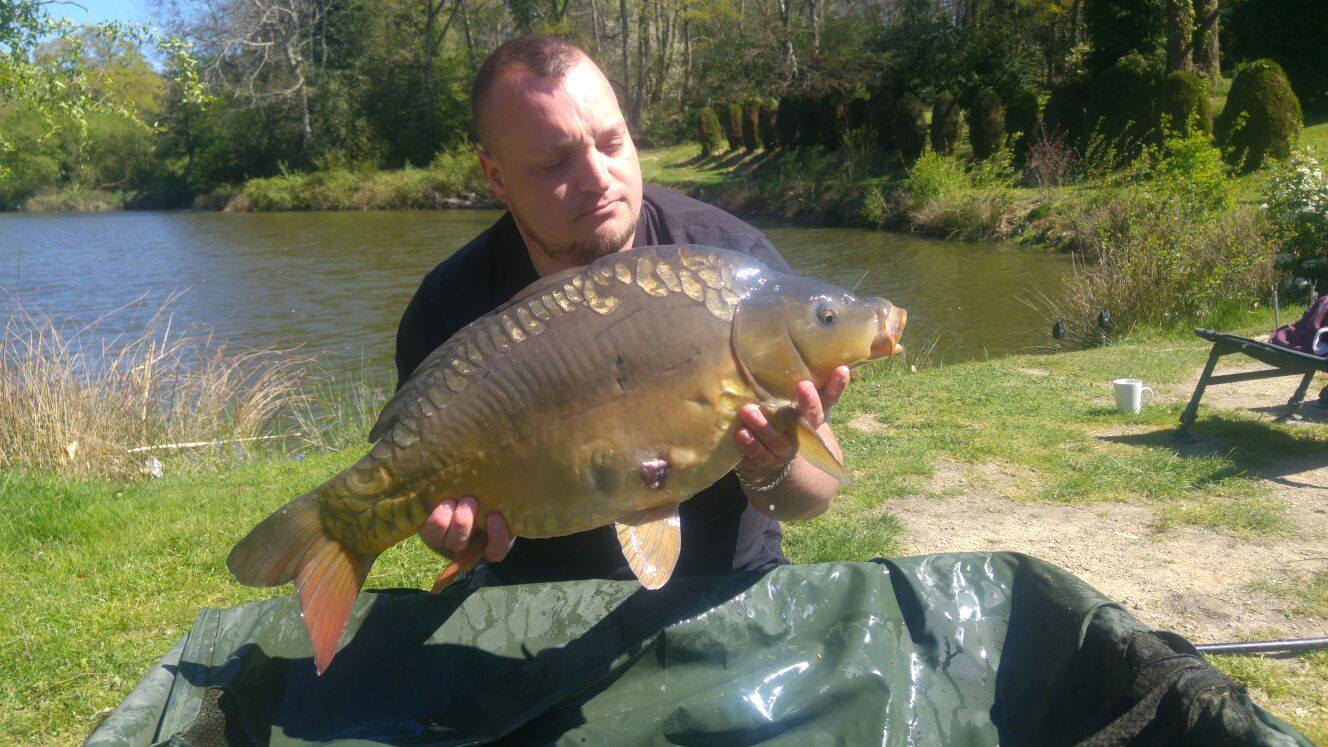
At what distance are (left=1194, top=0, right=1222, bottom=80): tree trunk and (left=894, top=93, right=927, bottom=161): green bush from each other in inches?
180

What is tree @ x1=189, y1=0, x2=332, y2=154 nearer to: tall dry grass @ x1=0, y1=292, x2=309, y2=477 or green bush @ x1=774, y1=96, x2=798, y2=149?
green bush @ x1=774, y1=96, x2=798, y2=149

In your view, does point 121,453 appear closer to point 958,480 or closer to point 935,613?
point 958,480

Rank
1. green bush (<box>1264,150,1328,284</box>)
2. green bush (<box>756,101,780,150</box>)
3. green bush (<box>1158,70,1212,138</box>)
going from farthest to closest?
green bush (<box>756,101,780,150</box>)
green bush (<box>1158,70,1212,138</box>)
green bush (<box>1264,150,1328,284</box>)

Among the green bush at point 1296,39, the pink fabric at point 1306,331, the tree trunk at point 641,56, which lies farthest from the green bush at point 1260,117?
the tree trunk at point 641,56

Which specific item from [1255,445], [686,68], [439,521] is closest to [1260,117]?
[1255,445]

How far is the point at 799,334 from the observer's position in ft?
4.46

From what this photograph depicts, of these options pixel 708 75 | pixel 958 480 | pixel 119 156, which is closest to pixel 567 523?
pixel 958 480

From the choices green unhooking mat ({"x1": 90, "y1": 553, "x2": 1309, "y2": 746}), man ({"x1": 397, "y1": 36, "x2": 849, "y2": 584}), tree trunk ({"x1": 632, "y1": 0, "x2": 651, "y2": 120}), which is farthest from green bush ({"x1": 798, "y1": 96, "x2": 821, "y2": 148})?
green unhooking mat ({"x1": 90, "y1": 553, "x2": 1309, "y2": 746})

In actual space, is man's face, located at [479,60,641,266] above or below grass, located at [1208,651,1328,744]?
above

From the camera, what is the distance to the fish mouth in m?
1.39

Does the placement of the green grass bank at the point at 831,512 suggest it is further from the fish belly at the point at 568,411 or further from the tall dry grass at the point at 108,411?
the fish belly at the point at 568,411

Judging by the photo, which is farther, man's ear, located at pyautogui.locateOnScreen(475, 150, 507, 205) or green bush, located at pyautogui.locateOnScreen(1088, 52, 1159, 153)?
green bush, located at pyautogui.locateOnScreen(1088, 52, 1159, 153)

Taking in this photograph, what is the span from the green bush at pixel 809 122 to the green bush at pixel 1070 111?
6.62 meters

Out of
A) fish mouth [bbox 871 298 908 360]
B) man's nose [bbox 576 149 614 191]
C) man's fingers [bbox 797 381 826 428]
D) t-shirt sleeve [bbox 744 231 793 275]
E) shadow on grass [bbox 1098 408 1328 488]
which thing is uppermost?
man's nose [bbox 576 149 614 191]
